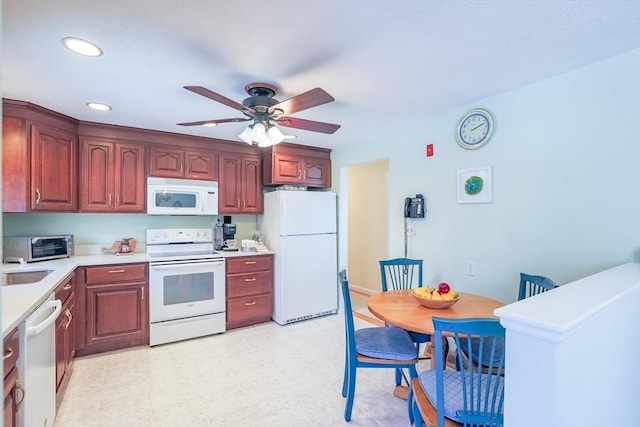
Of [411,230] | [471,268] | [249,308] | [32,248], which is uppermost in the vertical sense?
[411,230]

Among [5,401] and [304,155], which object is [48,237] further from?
[304,155]

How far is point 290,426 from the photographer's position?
206cm

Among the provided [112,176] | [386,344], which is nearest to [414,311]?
[386,344]

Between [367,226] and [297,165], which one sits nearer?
[297,165]

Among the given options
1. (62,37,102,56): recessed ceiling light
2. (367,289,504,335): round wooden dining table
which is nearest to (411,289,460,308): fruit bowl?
(367,289,504,335): round wooden dining table

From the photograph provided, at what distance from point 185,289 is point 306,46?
266 centimetres

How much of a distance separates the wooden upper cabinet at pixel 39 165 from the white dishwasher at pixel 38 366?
1255 millimetres

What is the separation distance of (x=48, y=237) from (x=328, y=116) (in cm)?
279

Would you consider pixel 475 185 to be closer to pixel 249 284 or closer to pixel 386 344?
pixel 386 344

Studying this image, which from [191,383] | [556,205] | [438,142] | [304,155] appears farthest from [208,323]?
[556,205]

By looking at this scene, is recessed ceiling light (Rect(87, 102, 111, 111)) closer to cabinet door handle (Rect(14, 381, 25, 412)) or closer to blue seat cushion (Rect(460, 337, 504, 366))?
cabinet door handle (Rect(14, 381, 25, 412))

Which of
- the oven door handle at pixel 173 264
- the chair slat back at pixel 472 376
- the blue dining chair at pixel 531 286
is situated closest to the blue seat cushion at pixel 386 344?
the blue dining chair at pixel 531 286

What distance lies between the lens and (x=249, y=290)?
3.77 metres

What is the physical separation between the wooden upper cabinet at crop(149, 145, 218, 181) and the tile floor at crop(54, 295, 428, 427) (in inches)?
70.6
